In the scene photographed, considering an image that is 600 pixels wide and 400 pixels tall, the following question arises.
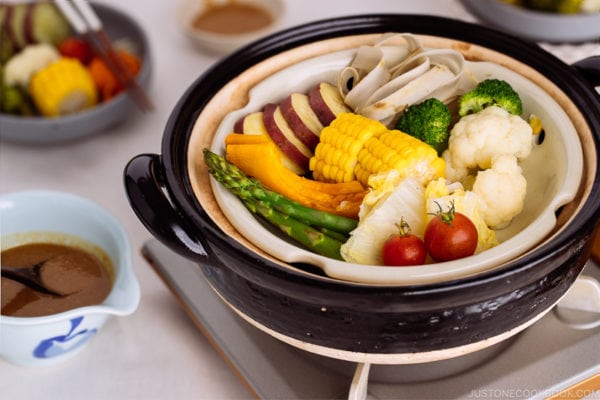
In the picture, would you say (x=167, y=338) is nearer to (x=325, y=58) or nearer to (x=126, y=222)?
(x=126, y=222)

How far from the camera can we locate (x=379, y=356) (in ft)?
4.27

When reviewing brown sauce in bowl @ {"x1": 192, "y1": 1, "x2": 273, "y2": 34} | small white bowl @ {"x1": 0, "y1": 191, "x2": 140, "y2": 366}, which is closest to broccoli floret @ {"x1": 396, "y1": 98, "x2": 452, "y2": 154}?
small white bowl @ {"x1": 0, "y1": 191, "x2": 140, "y2": 366}

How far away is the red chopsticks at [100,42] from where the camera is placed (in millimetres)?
2184

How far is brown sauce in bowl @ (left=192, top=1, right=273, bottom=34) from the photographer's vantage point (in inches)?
99.3

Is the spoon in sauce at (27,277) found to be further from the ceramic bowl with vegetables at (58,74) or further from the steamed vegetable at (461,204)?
the steamed vegetable at (461,204)

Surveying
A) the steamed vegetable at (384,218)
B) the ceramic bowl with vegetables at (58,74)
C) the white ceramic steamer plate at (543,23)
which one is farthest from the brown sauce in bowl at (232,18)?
the steamed vegetable at (384,218)

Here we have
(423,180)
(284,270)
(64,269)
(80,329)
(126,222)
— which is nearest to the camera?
(284,270)

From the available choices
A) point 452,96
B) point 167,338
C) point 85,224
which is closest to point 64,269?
point 85,224

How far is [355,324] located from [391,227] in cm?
22

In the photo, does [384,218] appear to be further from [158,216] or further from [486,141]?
[158,216]

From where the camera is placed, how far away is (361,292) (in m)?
1.17

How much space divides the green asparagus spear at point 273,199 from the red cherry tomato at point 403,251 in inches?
5.5

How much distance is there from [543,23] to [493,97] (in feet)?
2.78

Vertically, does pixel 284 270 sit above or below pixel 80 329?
above
